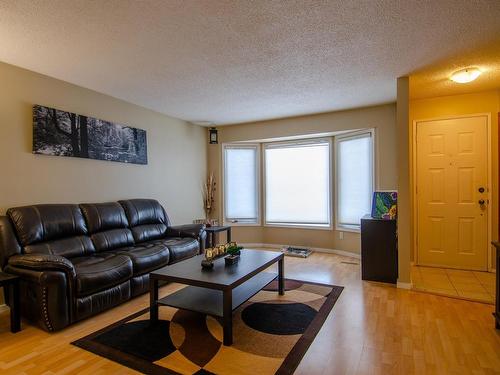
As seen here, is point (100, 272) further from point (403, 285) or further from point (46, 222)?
point (403, 285)

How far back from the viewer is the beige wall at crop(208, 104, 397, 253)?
13.8 feet

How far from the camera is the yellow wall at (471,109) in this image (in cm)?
371

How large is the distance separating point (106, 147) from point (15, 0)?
6.47ft

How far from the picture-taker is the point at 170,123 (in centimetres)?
474

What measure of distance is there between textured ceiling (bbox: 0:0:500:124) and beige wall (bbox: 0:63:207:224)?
0.20m

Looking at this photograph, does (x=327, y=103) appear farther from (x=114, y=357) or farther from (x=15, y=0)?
(x=114, y=357)

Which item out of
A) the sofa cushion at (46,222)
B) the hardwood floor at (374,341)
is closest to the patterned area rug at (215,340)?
the hardwood floor at (374,341)

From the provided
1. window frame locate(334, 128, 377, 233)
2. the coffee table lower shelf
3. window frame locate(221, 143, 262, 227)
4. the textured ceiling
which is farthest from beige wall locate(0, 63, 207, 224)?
window frame locate(334, 128, 377, 233)

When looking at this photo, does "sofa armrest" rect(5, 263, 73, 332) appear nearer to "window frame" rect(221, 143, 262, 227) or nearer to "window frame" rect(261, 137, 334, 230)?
"window frame" rect(221, 143, 262, 227)

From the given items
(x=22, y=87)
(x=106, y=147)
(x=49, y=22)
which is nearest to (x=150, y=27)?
(x=49, y=22)

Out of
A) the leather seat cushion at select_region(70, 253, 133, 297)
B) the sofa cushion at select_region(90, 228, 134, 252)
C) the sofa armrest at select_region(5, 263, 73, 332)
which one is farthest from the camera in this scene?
the sofa cushion at select_region(90, 228, 134, 252)

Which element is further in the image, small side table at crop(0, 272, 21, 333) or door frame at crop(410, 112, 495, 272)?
door frame at crop(410, 112, 495, 272)

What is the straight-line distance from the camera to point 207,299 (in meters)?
2.43

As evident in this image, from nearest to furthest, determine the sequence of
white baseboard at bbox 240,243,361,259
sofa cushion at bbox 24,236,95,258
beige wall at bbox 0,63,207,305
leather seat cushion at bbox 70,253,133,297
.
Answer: leather seat cushion at bbox 70,253,133,297, sofa cushion at bbox 24,236,95,258, beige wall at bbox 0,63,207,305, white baseboard at bbox 240,243,361,259
